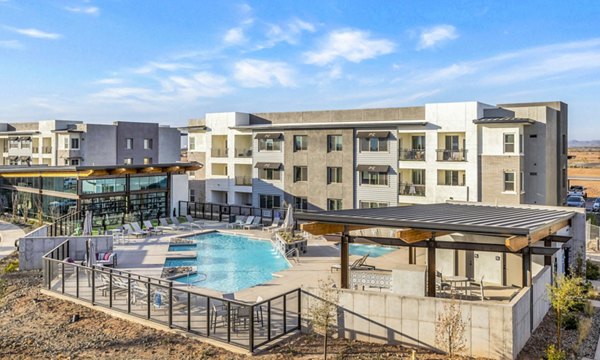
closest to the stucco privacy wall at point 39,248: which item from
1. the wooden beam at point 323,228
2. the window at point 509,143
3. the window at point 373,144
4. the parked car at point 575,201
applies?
the wooden beam at point 323,228

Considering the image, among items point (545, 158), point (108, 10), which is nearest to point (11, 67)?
point (108, 10)

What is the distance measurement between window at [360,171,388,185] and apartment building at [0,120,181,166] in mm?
29547

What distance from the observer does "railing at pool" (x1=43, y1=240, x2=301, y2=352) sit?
416 inches

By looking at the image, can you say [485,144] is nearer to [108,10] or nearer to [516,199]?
[516,199]

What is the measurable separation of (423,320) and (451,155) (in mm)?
22394

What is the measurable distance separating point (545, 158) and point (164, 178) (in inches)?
1015

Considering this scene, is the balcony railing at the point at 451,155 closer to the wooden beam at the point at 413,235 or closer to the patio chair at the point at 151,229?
the patio chair at the point at 151,229

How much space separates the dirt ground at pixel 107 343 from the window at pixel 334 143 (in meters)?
23.3

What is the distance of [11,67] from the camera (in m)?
25.7

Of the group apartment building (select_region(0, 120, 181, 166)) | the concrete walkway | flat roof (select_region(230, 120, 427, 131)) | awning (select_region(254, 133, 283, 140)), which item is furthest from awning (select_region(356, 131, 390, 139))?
apartment building (select_region(0, 120, 181, 166))

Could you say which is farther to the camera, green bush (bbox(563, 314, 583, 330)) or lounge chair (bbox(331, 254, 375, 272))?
lounge chair (bbox(331, 254, 375, 272))

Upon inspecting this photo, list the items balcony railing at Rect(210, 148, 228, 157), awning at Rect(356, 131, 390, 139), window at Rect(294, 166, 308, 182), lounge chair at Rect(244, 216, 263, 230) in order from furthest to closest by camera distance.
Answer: balcony railing at Rect(210, 148, 228, 157) → window at Rect(294, 166, 308, 182) → awning at Rect(356, 131, 390, 139) → lounge chair at Rect(244, 216, 263, 230)

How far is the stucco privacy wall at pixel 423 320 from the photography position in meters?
9.50

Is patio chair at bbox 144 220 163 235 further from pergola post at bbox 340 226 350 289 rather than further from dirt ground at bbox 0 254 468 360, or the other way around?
pergola post at bbox 340 226 350 289
